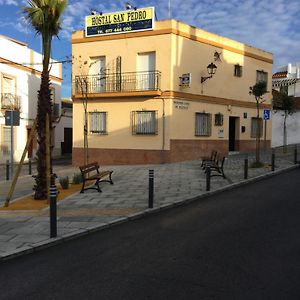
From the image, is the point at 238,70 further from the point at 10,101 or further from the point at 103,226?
the point at 103,226

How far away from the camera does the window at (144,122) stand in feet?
71.3

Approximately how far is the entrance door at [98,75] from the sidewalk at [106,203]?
6326 millimetres

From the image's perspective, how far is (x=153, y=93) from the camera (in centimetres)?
2109

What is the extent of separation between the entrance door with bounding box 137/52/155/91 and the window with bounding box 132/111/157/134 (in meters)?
1.28

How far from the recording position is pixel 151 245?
7070 millimetres

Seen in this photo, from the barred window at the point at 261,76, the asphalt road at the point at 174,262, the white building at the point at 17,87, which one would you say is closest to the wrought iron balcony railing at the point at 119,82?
the white building at the point at 17,87

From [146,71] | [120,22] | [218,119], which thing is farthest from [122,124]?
[218,119]

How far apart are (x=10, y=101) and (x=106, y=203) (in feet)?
63.5

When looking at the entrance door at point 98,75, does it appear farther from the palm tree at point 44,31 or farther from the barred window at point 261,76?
the palm tree at point 44,31

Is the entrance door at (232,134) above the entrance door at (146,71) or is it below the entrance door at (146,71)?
below

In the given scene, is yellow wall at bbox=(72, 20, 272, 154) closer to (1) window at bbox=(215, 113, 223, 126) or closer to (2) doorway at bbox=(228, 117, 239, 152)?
(1) window at bbox=(215, 113, 223, 126)

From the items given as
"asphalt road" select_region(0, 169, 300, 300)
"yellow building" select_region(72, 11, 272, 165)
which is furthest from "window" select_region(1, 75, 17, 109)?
"asphalt road" select_region(0, 169, 300, 300)

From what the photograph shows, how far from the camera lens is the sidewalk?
780 centimetres

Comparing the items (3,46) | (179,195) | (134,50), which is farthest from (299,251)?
(3,46)
